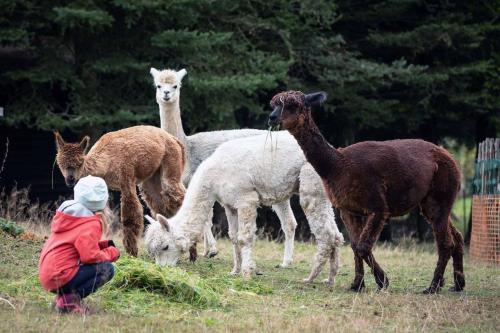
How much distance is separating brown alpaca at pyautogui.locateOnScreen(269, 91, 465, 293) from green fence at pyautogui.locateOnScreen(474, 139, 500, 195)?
186 inches

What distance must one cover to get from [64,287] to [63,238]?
0.39 m

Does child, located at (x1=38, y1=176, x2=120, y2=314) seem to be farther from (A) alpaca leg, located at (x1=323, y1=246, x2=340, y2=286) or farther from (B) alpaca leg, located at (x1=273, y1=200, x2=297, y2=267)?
(B) alpaca leg, located at (x1=273, y1=200, x2=297, y2=267)

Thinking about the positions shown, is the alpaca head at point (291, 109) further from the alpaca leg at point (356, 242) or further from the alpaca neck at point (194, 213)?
the alpaca neck at point (194, 213)

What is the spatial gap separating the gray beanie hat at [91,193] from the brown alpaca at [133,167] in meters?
3.21

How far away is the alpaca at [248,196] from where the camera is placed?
30.6 feet

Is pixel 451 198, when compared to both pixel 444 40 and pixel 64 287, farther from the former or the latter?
pixel 444 40

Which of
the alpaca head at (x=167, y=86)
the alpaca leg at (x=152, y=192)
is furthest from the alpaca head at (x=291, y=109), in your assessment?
the alpaca head at (x=167, y=86)

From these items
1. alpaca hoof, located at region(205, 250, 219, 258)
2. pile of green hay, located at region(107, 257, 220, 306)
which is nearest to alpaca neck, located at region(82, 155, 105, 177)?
pile of green hay, located at region(107, 257, 220, 306)

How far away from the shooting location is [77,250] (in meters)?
6.55

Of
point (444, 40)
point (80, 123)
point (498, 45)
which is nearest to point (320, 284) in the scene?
point (80, 123)

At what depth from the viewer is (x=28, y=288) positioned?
25.6 ft

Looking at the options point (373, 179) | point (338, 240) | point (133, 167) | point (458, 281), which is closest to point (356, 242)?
point (338, 240)

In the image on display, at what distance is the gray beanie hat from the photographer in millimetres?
6574

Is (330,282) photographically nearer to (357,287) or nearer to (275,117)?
(357,287)
